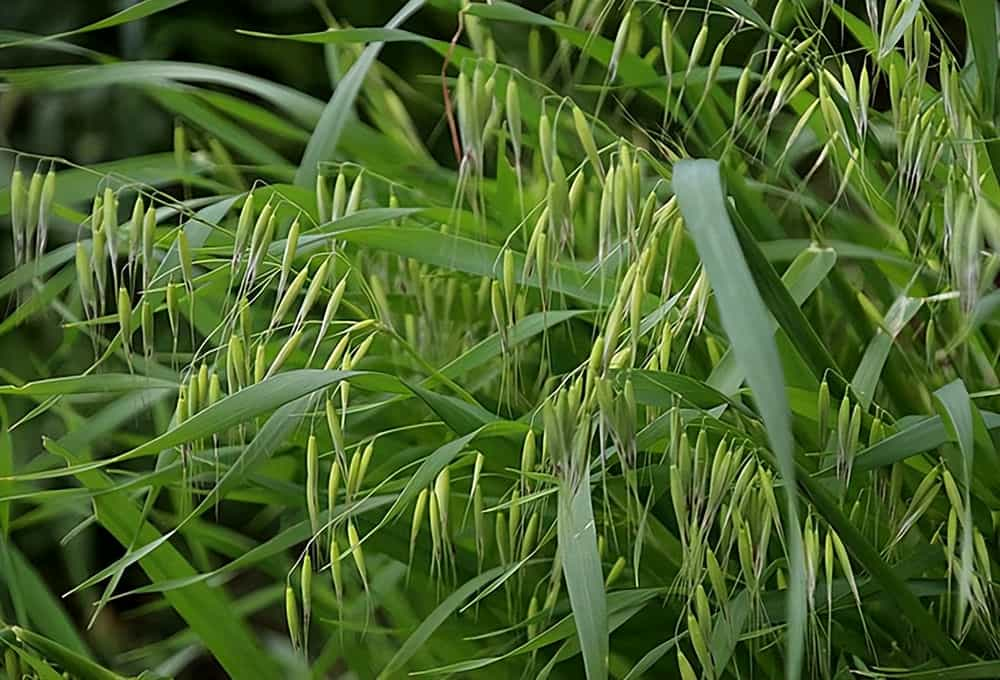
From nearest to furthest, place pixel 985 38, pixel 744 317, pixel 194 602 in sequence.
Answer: pixel 744 317, pixel 985 38, pixel 194 602

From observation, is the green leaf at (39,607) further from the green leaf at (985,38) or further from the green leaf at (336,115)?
the green leaf at (985,38)

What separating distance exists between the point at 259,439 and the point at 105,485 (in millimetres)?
120

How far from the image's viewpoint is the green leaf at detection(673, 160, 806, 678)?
0.30m

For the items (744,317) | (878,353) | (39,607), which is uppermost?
(744,317)

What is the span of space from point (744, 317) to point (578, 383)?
0.08 metres

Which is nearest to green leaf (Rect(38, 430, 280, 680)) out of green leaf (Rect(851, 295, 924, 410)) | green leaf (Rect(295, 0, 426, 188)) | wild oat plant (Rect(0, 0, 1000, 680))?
wild oat plant (Rect(0, 0, 1000, 680))

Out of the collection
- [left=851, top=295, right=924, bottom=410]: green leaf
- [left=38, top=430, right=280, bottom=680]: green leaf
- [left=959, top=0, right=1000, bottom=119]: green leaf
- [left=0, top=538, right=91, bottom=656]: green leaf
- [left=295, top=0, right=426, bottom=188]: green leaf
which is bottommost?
[left=0, top=538, right=91, bottom=656]: green leaf

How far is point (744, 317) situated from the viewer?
313 millimetres

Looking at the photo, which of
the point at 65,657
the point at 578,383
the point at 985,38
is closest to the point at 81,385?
the point at 65,657

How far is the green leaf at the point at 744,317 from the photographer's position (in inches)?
11.7

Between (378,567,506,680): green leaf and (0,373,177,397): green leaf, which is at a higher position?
(0,373,177,397): green leaf

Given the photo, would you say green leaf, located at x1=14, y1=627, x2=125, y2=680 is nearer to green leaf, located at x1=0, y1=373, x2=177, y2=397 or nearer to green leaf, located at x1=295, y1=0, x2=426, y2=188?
green leaf, located at x1=0, y1=373, x2=177, y2=397

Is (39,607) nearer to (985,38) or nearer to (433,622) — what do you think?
(433,622)

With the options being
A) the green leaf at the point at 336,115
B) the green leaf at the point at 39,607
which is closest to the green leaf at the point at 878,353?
the green leaf at the point at 336,115
